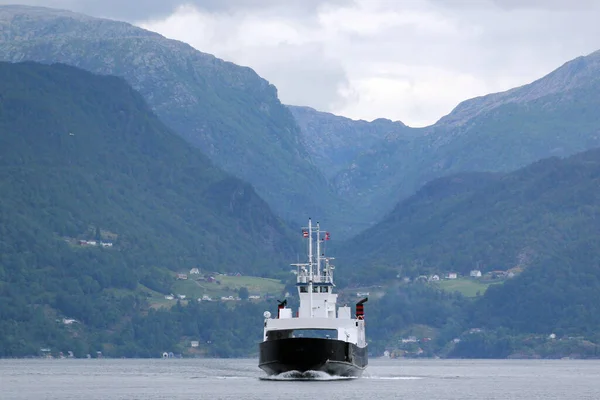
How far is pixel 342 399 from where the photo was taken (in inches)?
7544

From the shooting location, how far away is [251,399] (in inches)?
7810

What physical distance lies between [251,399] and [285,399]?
776cm

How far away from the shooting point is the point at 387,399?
200 meters

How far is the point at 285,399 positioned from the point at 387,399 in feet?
51.0

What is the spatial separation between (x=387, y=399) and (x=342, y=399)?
1037 cm

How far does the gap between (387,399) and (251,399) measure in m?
18.0

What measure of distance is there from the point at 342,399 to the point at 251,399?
44.6 ft

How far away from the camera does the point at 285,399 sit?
19212 cm
